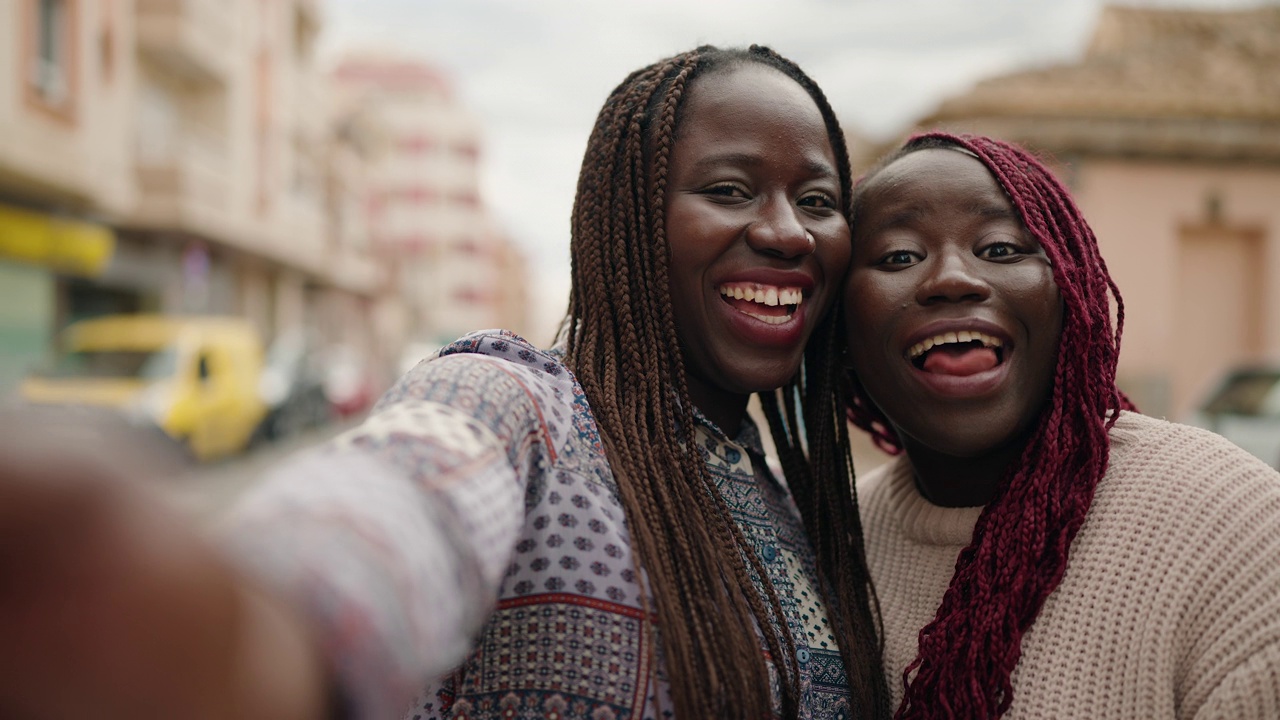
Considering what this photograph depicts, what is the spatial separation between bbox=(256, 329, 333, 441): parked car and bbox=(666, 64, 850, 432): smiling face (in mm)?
12945

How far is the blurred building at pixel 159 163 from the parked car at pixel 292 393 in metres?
1.85

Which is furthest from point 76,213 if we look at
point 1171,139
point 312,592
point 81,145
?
point 312,592

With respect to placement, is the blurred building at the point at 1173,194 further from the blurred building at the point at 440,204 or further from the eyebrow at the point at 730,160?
the blurred building at the point at 440,204

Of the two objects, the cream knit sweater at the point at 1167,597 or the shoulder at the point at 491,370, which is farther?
the cream knit sweater at the point at 1167,597

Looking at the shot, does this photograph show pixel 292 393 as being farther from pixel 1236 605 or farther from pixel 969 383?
pixel 1236 605

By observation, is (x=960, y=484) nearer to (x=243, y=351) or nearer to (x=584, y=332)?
(x=584, y=332)

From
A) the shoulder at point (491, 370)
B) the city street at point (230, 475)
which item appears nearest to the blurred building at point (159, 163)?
the city street at point (230, 475)

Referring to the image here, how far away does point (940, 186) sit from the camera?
196 centimetres

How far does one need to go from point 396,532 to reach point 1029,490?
1.28 m

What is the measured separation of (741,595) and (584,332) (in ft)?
1.71

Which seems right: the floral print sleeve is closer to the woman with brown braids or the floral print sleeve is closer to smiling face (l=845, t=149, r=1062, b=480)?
the woman with brown braids

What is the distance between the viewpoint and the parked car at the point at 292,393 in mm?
14391

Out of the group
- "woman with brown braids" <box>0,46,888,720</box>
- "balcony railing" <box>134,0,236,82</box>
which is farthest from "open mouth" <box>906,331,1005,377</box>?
"balcony railing" <box>134,0,236,82</box>

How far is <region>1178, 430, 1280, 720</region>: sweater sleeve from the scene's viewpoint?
1.39 meters
